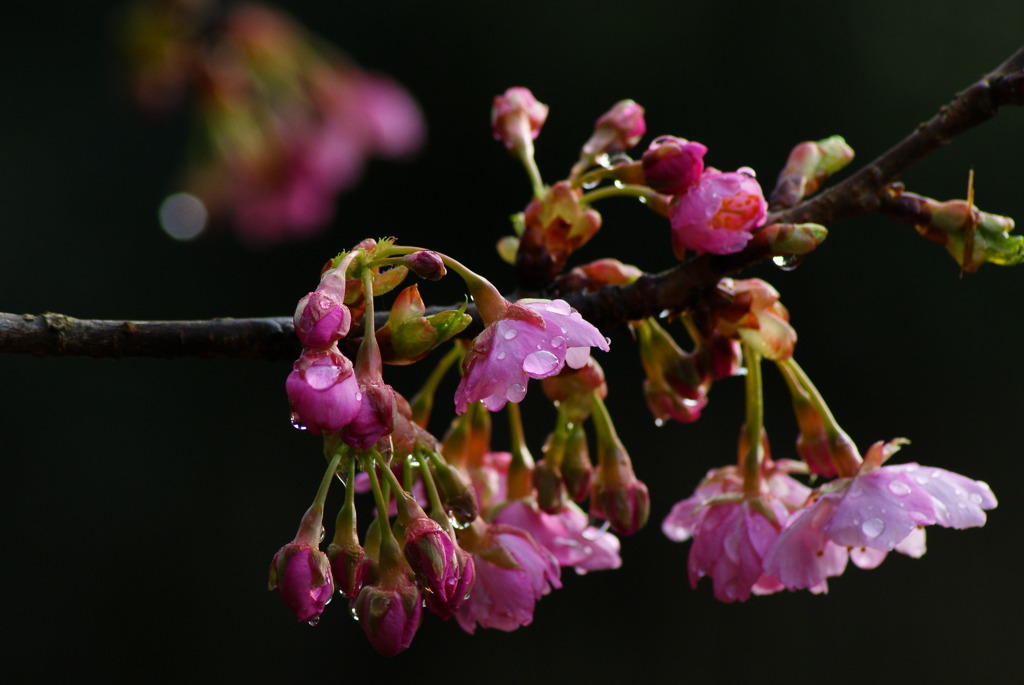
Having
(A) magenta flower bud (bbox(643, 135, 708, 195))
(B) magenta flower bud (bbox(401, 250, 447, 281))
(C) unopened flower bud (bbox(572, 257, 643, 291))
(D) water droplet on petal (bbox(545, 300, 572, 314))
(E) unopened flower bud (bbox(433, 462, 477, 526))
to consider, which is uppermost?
(A) magenta flower bud (bbox(643, 135, 708, 195))

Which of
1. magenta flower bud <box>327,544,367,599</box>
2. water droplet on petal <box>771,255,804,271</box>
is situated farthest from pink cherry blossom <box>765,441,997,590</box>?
magenta flower bud <box>327,544,367,599</box>

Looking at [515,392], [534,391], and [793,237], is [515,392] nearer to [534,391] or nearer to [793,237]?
[793,237]

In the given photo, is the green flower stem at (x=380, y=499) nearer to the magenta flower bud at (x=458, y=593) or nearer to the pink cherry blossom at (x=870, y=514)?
the magenta flower bud at (x=458, y=593)

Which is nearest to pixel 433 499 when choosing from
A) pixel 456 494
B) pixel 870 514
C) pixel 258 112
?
pixel 456 494

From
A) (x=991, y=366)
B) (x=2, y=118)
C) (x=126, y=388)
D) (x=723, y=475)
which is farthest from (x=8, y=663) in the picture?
(x=991, y=366)

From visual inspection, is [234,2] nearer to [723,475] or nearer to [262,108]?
[262,108]

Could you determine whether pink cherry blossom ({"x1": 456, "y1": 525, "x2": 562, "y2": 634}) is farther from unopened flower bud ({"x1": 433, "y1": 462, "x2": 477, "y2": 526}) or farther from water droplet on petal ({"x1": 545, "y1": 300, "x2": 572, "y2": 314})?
water droplet on petal ({"x1": 545, "y1": 300, "x2": 572, "y2": 314})

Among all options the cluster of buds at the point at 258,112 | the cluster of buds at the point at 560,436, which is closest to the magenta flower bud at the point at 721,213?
the cluster of buds at the point at 560,436
